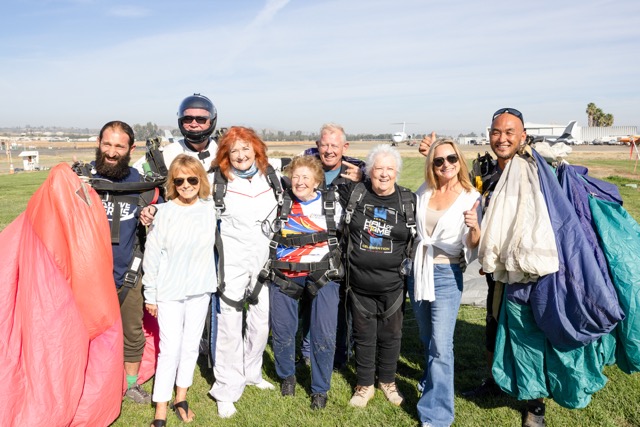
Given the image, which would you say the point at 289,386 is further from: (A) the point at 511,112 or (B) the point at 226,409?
(A) the point at 511,112

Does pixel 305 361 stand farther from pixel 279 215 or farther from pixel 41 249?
pixel 41 249

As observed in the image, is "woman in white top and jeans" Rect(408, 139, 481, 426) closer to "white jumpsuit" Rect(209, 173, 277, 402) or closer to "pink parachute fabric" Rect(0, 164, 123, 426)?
"white jumpsuit" Rect(209, 173, 277, 402)

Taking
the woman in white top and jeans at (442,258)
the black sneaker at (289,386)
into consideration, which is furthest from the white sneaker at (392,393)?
the black sneaker at (289,386)

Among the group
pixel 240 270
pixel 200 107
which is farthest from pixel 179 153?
pixel 240 270

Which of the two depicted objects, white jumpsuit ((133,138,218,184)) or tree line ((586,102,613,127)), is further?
tree line ((586,102,613,127))

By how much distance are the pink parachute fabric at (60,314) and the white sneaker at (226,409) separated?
0.81m

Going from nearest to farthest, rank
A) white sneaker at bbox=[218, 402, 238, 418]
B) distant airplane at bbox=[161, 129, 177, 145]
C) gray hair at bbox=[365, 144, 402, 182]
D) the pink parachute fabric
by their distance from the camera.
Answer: the pink parachute fabric → gray hair at bbox=[365, 144, 402, 182] → white sneaker at bbox=[218, 402, 238, 418] → distant airplane at bbox=[161, 129, 177, 145]

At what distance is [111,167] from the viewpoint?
375 centimetres

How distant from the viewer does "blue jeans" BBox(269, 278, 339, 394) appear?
3.82 m

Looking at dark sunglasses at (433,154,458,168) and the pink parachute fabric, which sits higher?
dark sunglasses at (433,154,458,168)

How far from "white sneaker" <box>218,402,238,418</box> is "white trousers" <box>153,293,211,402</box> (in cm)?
35

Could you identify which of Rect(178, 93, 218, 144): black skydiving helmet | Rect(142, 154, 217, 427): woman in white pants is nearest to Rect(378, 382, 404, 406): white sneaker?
Rect(142, 154, 217, 427): woman in white pants

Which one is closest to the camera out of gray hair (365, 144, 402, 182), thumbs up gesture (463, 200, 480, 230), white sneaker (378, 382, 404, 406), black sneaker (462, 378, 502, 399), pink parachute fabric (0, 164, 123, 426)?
pink parachute fabric (0, 164, 123, 426)

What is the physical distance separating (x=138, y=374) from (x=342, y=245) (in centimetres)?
228
